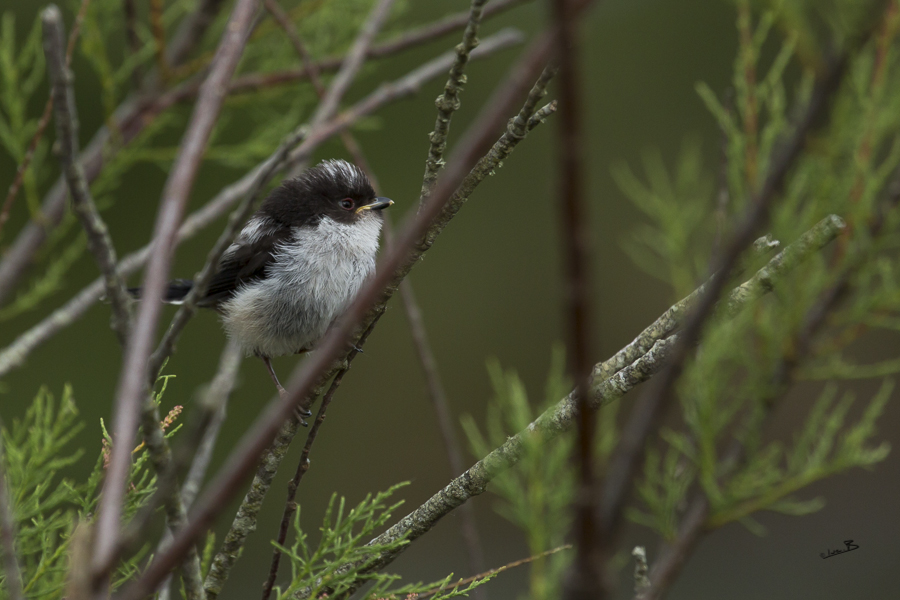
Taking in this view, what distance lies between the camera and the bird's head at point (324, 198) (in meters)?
3.19

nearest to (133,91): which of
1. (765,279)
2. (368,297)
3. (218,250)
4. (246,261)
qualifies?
(246,261)

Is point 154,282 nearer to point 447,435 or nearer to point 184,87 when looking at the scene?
point 447,435

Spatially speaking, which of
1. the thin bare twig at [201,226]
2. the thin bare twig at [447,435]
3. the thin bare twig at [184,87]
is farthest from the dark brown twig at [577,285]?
the thin bare twig at [184,87]

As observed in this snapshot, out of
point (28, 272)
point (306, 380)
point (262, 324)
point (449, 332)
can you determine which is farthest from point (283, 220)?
point (449, 332)

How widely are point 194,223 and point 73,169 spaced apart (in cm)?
160

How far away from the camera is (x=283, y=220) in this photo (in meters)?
3.22

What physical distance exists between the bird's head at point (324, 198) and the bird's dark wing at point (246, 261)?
8cm

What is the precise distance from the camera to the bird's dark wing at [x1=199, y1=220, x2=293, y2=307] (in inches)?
126

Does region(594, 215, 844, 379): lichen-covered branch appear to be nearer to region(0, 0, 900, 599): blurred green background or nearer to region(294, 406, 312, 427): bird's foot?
region(294, 406, 312, 427): bird's foot

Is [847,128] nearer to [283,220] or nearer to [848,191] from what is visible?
[848,191]

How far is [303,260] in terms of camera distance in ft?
10.1

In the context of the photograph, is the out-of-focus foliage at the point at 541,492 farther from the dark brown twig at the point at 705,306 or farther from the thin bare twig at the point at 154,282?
the thin bare twig at the point at 154,282

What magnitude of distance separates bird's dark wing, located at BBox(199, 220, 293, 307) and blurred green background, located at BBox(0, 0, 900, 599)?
216 cm

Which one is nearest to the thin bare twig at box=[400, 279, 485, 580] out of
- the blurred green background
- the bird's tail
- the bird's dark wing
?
the bird's dark wing
